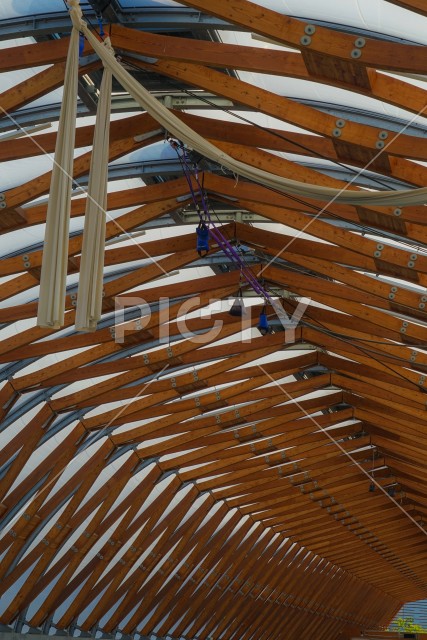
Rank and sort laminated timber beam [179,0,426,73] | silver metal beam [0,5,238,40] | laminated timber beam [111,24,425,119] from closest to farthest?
laminated timber beam [179,0,426,73]
laminated timber beam [111,24,425,119]
silver metal beam [0,5,238,40]

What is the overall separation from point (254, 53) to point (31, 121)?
3.64 meters

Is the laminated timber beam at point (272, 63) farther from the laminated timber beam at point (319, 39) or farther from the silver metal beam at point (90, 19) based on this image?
the silver metal beam at point (90, 19)

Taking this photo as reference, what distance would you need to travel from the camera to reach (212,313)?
54.2 ft

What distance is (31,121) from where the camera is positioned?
11.0 meters

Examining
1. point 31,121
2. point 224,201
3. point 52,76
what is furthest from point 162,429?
point 52,76

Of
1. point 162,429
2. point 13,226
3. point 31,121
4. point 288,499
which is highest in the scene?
point 288,499

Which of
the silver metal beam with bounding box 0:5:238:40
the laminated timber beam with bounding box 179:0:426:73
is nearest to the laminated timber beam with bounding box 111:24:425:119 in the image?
the laminated timber beam with bounding box 179:0:426:73

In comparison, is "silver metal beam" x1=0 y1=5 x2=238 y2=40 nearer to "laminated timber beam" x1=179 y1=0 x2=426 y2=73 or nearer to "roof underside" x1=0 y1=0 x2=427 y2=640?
"roof underside" x1=0 y1=0 x2=427 y2=640

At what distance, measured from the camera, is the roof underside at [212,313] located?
9203mm

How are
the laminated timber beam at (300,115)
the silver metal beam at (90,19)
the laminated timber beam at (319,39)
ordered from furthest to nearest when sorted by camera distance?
the silver metal beam at (90,19), the laminated timber beam at (300,115), the laminated timber beam at (319,39)

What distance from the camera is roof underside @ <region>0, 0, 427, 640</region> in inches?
362

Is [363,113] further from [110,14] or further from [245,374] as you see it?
[245,374]

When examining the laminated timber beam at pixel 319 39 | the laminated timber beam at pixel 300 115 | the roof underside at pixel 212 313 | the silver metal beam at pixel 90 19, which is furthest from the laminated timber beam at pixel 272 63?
the silver metal beam at pixel 90 19

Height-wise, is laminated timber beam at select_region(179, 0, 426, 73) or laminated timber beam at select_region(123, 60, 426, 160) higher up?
laminated timber beam at select_region(123, 60, 426, 160)
